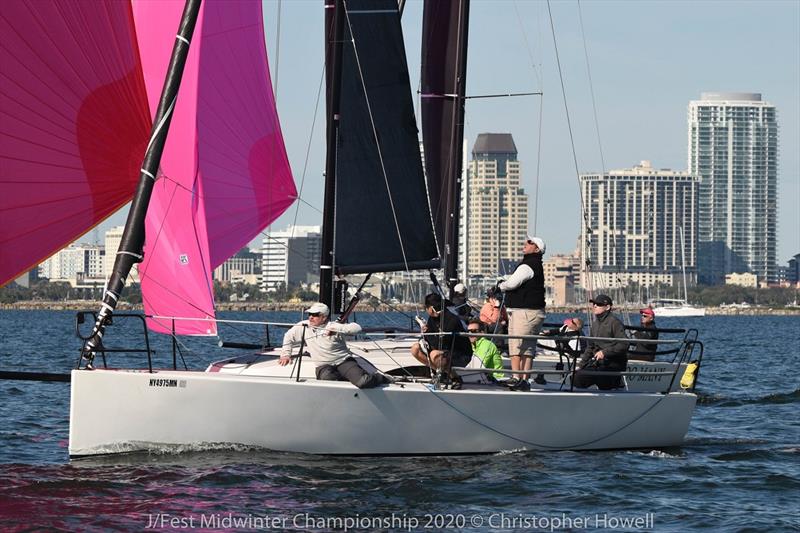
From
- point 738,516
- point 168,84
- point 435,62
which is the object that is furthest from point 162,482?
point 435,62

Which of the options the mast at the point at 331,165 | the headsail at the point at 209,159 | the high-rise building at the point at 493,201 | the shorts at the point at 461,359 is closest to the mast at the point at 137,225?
the mast at the point at 331,165

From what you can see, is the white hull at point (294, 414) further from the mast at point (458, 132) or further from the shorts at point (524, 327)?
the mast at point (458, 132)

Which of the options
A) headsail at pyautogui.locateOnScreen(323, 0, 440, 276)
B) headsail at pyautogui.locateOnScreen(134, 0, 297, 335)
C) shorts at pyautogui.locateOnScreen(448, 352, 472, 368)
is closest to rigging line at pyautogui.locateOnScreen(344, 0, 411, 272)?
headsail at pyautogui.locateOnScreen(323, 0, 440, 276)

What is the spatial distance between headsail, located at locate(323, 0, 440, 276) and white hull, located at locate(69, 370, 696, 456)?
81.8 inches

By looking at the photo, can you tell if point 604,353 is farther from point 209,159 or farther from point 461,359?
point 209,159

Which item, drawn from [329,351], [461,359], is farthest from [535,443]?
[329,351]

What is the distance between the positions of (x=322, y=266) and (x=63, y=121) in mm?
3246

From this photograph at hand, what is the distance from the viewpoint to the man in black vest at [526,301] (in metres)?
13.8

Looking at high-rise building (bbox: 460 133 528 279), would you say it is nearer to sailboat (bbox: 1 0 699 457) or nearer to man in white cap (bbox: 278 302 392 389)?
sailboat (bbox: 1 0 699 457)

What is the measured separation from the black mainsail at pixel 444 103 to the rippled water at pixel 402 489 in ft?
21.3

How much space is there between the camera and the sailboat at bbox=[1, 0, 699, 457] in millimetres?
12445

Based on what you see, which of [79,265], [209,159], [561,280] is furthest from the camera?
[79,265]

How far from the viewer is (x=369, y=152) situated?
14477 mm

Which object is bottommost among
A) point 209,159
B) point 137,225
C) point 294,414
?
point 294,414
